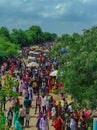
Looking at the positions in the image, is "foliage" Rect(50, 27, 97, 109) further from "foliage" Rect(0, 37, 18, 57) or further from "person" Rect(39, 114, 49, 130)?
"foliage" Rect(0, 37, 18, 57)

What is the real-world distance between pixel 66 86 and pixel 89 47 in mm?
1941

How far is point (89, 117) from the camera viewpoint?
24016 mm

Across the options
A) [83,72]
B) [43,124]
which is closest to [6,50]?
[43,124]

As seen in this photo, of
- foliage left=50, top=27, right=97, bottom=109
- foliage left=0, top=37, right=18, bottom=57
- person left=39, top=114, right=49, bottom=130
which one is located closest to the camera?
foliage left=50, top=27, right=97, bottom=109

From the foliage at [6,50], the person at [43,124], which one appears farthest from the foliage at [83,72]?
the foliage at [6,50]

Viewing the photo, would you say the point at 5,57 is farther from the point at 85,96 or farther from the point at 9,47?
the point at 85,96

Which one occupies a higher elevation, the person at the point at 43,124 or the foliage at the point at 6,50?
the foliage at the point at 6,50

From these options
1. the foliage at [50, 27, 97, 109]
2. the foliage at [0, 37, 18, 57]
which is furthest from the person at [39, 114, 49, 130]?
the foliage at [0, 37, 18, 57]

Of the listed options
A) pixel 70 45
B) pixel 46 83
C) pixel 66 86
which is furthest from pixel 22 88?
pixel 66 86

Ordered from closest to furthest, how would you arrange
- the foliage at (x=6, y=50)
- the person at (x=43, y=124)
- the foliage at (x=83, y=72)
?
the foliage at (x=83, y=72), the person at (x=43, y=124), the foliage at (x=6, y=50)

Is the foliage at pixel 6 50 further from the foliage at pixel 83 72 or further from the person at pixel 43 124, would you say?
the person at pixel 43 124

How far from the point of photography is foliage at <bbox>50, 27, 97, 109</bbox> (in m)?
21.0

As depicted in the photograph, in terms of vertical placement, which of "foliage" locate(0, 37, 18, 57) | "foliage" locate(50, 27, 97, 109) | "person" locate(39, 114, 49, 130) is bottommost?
"person" locate(39, 114, 49, 130)

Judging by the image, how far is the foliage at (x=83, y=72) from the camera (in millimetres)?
21047
